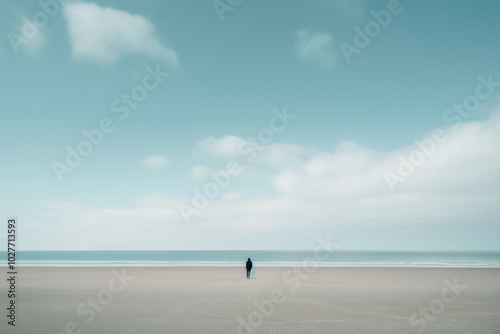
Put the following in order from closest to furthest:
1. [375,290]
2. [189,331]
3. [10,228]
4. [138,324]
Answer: [189,331] < [138,324] < [10,228] < [375,290]

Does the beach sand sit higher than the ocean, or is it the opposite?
the ocean

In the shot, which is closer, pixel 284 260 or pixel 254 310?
pixel 254 310

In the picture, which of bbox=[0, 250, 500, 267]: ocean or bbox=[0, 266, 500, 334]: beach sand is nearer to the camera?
bbox=[0, 266, 500, 334]: beach sand

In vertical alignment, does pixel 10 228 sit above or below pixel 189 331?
above

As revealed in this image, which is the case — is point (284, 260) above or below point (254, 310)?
above

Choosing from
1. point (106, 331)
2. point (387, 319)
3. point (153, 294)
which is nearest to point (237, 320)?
point (106, 331)

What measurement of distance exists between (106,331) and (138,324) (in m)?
1.20

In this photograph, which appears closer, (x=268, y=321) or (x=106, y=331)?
(x=106, y=331)

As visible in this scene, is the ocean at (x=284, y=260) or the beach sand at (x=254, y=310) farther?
the ocean at (x=284, y=260)

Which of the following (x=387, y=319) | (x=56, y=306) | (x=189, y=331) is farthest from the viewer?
(x=56, y=306)

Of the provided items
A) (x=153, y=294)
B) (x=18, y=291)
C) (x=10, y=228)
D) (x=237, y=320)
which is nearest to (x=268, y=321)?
(x=237, y=320)

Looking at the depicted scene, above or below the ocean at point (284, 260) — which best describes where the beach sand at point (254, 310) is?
below

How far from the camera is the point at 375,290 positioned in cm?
2078

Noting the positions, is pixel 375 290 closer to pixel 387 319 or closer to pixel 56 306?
pixel 387 319
